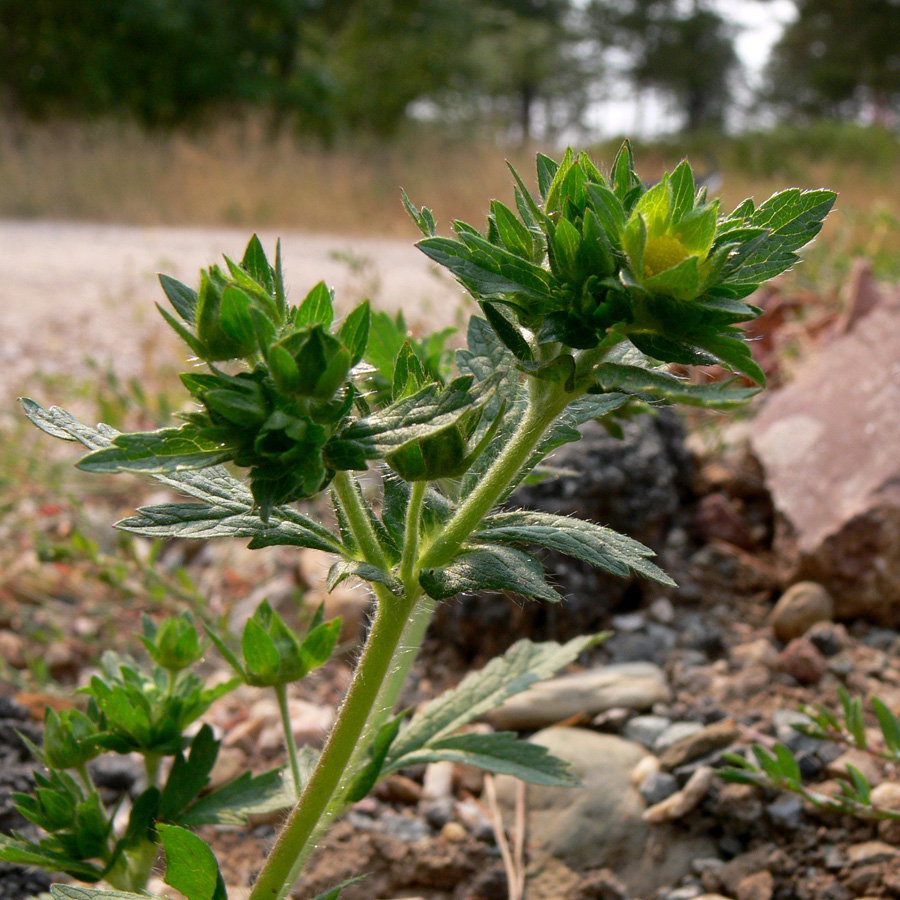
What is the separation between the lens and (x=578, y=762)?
5.91ft

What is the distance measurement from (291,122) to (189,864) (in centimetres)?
1982

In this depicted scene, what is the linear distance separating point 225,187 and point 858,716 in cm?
1320

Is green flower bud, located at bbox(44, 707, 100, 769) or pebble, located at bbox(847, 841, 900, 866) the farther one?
pebble, located at bbox(847, 841, 900, 866)

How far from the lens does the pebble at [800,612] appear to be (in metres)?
2.17

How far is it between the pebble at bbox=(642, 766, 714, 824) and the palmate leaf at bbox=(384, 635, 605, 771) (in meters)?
0.41

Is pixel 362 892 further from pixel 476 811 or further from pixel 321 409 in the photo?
pixel 321 409

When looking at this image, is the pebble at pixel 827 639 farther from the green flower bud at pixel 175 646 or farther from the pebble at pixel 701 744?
the green flower bud at pixel 175 646

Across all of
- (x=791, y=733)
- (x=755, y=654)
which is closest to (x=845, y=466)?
(x=755, y=654)

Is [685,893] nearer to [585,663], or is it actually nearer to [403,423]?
[585,663]

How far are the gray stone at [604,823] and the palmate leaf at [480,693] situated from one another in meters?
0.33

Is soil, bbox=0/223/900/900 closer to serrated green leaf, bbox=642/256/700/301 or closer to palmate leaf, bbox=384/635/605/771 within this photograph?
palmate leaf, bbox=384/635/605/771

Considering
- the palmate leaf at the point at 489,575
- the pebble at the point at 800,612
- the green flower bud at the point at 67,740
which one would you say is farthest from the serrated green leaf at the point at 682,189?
the pebble at the point at 800,612

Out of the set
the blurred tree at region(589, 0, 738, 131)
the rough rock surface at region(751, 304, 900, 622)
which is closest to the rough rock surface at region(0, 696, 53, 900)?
the rough rock surface at region(751, 304, 900, 622)

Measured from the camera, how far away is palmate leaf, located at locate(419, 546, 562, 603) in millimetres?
886
